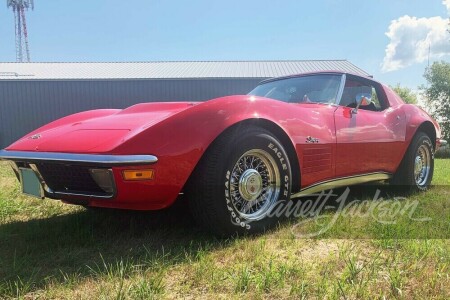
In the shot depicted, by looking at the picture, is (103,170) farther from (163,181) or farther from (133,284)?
(133,284)

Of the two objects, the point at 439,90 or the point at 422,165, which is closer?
the point at 422,165

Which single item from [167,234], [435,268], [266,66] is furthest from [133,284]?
[266,66]

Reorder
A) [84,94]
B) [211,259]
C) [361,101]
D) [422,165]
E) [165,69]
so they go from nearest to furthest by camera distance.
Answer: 1. [211,259]
2. [361,101]
3. [422,165]
4. [84,94]
5. [165,69]

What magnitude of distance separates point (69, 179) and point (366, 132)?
8.17ft

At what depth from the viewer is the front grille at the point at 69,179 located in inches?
88.7

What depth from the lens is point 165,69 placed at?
21.0 m

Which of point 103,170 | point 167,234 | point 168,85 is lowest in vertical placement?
point 167,234

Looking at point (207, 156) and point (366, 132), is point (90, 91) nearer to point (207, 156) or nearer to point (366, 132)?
point (366, 132)

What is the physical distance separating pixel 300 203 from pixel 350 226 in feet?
2.20

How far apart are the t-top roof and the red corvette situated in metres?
15.3

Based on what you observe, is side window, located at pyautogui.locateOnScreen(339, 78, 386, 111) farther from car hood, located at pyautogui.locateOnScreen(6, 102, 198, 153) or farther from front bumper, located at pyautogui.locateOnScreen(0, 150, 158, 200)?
front bumper, located at pyautogui.locateOnScreen(0, 150, 158, 200)

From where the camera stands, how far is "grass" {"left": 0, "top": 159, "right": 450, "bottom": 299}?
1.71m

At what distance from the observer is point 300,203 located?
3.34 m

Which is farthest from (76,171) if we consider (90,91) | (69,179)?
(90,91)
